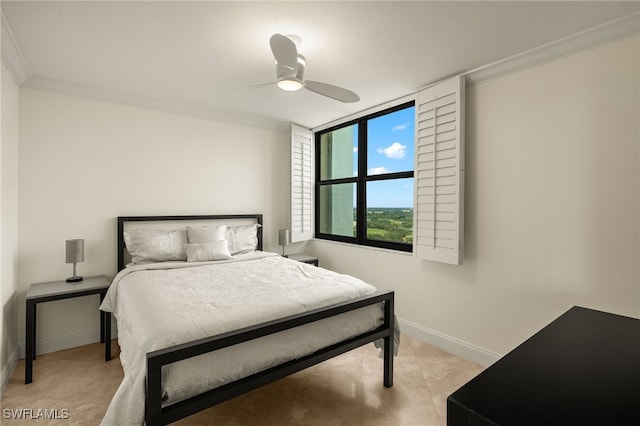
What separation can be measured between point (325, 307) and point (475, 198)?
5.48 feet

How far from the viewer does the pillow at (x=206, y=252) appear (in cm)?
311

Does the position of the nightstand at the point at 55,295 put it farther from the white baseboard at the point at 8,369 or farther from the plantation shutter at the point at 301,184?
the plantation shutter at the point at 301,184

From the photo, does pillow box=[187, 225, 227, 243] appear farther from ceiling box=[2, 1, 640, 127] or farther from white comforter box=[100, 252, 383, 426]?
ceiling box=[2, 1, 640, 127]

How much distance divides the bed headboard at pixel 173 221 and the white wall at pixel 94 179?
0.09 m

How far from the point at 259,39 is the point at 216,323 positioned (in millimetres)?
1814

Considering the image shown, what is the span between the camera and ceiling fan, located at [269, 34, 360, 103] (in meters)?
1.75

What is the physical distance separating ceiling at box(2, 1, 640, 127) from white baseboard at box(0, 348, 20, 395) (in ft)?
7.47

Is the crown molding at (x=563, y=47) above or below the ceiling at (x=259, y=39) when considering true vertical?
below

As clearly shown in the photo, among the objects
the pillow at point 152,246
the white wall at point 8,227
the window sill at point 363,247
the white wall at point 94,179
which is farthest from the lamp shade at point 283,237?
the white wall at point 8,227

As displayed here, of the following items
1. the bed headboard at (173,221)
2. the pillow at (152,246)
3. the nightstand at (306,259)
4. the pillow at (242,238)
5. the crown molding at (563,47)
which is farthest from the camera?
the nightstand at (306,259)

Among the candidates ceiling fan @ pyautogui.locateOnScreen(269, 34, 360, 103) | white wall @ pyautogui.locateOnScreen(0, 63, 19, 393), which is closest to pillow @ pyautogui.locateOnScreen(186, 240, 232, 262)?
white wall @ pyautogui.locateOnScreen(0, 63, 19, 393)

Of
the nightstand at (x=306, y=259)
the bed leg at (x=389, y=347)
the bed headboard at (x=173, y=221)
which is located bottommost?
the bed leg at (x=389, y=347)

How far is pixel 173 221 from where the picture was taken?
3498 millimetres

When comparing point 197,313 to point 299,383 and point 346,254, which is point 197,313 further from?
point 346,254
